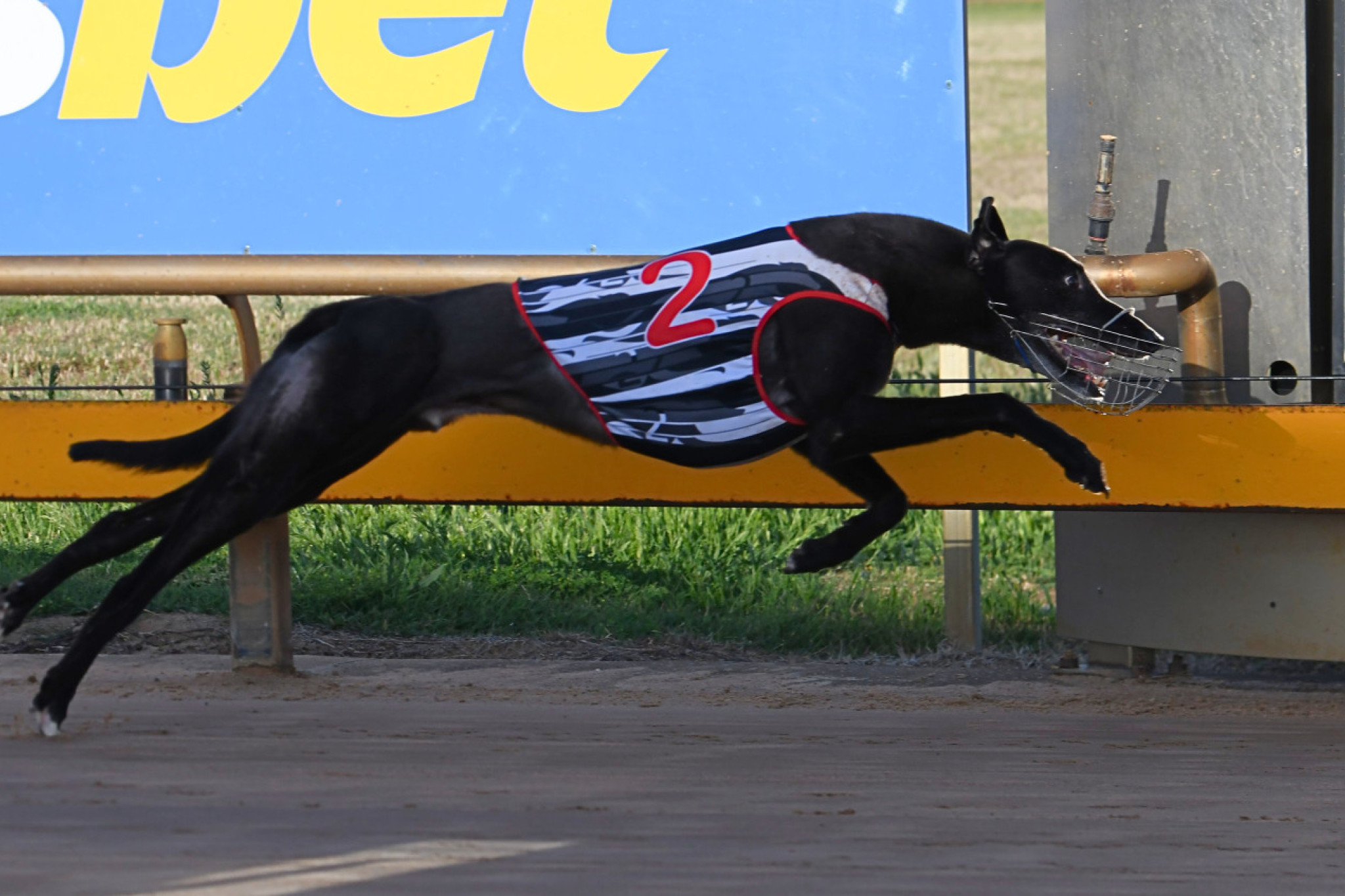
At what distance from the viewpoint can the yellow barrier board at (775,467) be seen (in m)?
4.42

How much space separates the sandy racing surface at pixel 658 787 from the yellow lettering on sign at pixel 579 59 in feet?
6.42

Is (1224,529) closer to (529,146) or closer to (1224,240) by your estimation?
(1224,240)

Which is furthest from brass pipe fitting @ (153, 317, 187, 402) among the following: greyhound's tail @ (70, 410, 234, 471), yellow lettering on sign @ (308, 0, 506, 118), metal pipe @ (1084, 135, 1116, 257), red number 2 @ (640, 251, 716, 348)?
metal pipe @ (1084, 135, 1116, 257)

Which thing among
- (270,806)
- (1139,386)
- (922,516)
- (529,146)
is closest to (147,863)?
(270,806)

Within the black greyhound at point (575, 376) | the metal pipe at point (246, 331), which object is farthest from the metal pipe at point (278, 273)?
the black greyhound at point (575, 376)

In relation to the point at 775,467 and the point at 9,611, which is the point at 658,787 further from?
the point at 9,611

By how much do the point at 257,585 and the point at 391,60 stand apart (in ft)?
6.25

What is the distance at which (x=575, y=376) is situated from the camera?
3.96m

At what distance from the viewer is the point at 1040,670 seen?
18.2 feet

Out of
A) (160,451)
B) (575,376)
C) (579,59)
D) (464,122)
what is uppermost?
(579,59)

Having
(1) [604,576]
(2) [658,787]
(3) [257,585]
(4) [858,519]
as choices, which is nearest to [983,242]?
(4) [858,519]

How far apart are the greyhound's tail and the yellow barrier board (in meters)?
0.14

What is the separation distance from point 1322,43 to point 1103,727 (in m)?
2.26

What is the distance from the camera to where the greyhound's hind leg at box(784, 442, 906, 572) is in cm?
416
